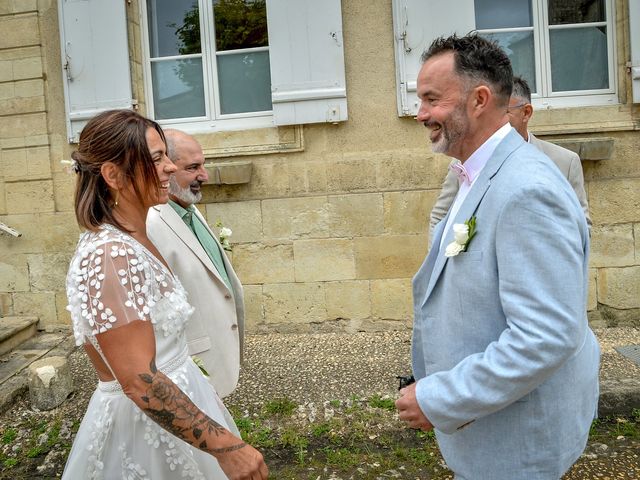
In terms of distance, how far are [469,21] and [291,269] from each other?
8.55 feet

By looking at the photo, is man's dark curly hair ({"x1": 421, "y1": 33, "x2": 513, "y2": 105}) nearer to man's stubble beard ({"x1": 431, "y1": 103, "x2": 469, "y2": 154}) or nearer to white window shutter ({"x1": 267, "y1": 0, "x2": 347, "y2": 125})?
man's stubble beard ({"x1": 431, "y1": 103, "x2": 469, "y2": 154})

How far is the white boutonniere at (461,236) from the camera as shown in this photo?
151 cm

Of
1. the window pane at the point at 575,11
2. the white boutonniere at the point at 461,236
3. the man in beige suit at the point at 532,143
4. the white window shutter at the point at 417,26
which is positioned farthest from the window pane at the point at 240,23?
the white boutonniere at the point at 461,236

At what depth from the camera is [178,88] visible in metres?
5.59

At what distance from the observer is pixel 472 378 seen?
1413 millimetres

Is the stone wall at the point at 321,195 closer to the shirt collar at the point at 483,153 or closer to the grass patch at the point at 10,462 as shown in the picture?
the grass patch at the point at 10,462

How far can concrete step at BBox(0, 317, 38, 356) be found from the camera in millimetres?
5152

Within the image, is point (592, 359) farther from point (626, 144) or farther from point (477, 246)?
point (626, 144)

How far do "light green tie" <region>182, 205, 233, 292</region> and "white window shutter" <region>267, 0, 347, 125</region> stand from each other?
95.8 inches

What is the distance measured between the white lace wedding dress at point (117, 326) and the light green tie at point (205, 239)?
105 cm

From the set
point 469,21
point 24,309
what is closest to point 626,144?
point 469,21

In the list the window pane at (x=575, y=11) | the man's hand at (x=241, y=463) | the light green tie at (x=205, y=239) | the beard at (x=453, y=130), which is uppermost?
the window pane at (x=575, y=11)

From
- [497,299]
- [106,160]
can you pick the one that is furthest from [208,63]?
[497,299]

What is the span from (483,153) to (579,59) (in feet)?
14.0
